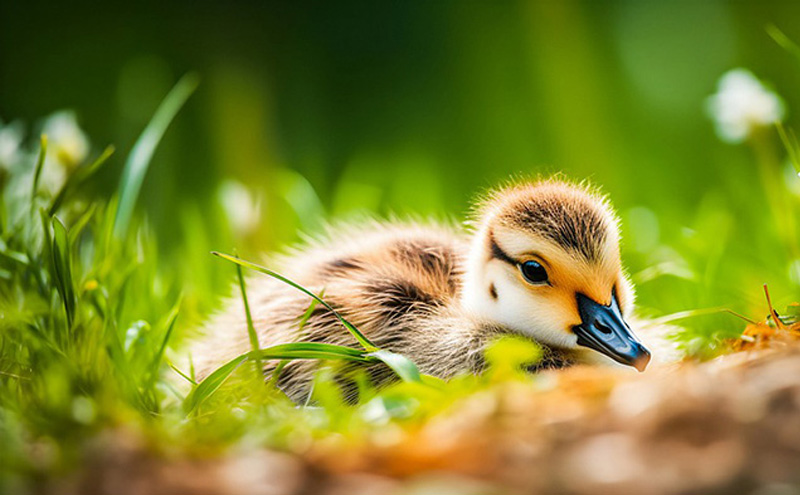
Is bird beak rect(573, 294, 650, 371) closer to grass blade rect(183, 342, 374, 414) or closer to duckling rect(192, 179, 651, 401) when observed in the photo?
duckling rect(192, 179, 651, 401)

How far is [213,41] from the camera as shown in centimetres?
678

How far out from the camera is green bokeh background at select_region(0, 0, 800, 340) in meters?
4.16

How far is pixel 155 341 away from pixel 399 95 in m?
4.43

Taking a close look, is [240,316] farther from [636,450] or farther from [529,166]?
[529,166]

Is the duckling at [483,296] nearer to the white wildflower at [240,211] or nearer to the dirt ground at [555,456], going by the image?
the dirt ground at [555,456]

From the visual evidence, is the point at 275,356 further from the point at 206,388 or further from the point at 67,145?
the point at 67,145

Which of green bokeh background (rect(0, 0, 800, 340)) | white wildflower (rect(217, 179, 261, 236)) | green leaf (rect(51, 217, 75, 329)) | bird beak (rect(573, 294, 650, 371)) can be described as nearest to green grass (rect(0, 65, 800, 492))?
green leaf (rect(51, 217, 75, 329))

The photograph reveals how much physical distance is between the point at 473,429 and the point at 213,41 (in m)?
5.97

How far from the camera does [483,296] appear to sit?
7.30 ft

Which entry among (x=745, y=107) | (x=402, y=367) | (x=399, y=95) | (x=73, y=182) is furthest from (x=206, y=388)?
(x=399, y=95)

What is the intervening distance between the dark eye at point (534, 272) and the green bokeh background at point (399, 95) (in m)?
1.55

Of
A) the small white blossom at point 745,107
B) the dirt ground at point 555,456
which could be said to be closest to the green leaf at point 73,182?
the dirt ground at point 555,456

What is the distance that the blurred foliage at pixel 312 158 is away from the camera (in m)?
1.80

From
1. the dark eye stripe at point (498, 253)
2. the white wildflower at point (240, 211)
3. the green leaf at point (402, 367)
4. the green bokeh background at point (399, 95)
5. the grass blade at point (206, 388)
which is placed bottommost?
the grass blade at point (206, 388)
